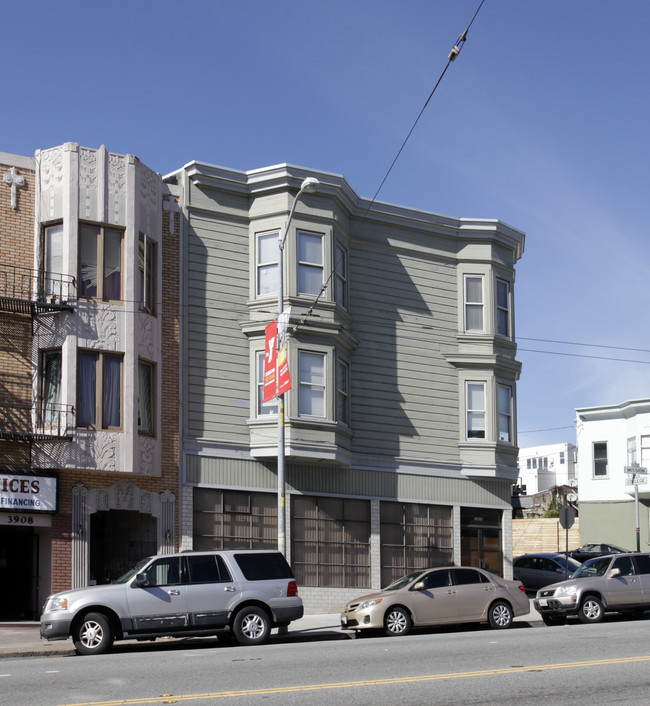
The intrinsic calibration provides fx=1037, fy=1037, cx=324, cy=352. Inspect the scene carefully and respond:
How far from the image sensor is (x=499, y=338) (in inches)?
1211

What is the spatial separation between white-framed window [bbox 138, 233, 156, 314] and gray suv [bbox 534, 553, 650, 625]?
11.5m

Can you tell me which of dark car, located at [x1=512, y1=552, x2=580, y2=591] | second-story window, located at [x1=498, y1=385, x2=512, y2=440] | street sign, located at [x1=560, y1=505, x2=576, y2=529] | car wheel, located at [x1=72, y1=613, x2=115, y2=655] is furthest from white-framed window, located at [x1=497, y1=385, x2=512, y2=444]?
car wheel, located at [x1=72, y1=613, x2=115, y2=655]

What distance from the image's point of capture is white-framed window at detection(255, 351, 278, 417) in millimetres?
26781

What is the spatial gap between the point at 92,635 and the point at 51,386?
321 inches

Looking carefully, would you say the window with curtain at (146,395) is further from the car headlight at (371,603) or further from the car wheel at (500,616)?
the car wheel at (500,616)

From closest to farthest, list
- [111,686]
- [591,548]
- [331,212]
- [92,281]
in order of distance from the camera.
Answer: [111,686] < [92,281] < [331,212] < [591,548]

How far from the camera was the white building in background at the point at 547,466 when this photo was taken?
97.5 meters

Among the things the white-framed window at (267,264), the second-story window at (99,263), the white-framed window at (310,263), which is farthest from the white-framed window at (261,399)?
the second-story window at (99,263)

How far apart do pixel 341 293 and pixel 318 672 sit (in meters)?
16.3

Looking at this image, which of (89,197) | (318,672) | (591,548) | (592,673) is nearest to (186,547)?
(89,197)

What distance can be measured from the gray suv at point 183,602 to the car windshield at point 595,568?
746 cm

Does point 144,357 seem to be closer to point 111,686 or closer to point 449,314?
point 449,314

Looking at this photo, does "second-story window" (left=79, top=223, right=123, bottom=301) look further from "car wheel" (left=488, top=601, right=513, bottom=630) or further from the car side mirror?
"car wheel" (left=488, top=601, right=513, bottom=630)

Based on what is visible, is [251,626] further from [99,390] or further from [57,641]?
[99,390]
